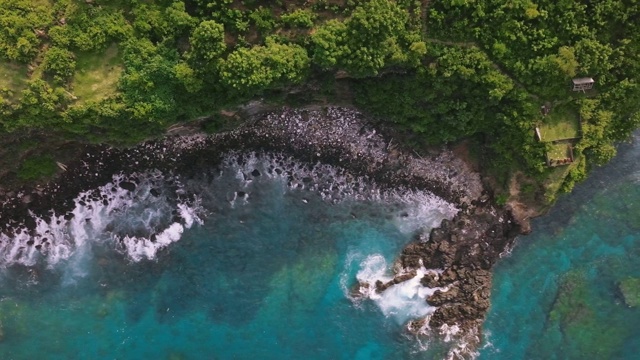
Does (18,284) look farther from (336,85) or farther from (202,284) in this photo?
(336,85)

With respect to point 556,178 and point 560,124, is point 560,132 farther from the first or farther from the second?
point 556,178

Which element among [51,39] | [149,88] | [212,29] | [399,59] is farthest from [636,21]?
[51,39]

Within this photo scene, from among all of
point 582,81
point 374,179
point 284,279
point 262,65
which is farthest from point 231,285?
point 582,81

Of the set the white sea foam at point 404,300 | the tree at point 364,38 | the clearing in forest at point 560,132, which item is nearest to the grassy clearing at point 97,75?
the tree at point 364,38

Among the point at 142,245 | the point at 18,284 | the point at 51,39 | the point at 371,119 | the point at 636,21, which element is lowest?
the point at 18,284

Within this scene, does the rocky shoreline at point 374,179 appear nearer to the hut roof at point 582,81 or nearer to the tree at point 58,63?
the tree at point 58,63

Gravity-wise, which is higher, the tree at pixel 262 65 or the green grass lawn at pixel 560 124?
the tree at pixel 262 65

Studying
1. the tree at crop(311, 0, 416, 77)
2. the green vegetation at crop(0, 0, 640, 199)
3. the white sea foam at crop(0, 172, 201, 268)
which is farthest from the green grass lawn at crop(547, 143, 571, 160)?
the white sea foam at crop(0, 172, 201, 268)
